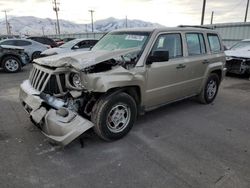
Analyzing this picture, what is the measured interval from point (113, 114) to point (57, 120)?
0.93 m

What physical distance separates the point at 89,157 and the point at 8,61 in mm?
9167

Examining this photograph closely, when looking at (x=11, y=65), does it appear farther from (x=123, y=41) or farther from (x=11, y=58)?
(x=123, y=41)

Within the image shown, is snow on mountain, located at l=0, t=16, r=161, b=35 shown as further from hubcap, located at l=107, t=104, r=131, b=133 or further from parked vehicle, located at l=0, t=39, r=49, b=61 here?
hubcap, located at l=107, t=104, r=131, b=133

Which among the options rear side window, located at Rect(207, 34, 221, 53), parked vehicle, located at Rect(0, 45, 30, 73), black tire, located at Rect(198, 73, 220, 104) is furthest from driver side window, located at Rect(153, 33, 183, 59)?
parked vehicle, located at Rect(0, 45, 30, 73)

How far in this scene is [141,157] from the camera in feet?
11.1

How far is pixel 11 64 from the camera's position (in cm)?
1080

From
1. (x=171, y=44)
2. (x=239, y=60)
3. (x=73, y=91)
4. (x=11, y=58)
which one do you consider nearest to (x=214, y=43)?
(x=171, y=44)

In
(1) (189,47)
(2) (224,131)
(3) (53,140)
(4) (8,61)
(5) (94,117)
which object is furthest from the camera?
(4) (8,61)

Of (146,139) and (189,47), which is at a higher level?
(189,47)

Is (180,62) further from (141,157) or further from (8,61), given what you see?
(8,61)

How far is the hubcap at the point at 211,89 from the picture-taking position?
5.93 meters

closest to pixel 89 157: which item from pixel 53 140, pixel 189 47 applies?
pixel 53 140

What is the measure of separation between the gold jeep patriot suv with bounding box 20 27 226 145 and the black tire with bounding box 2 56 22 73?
24.1 feet

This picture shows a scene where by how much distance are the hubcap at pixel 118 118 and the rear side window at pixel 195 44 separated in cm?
209
